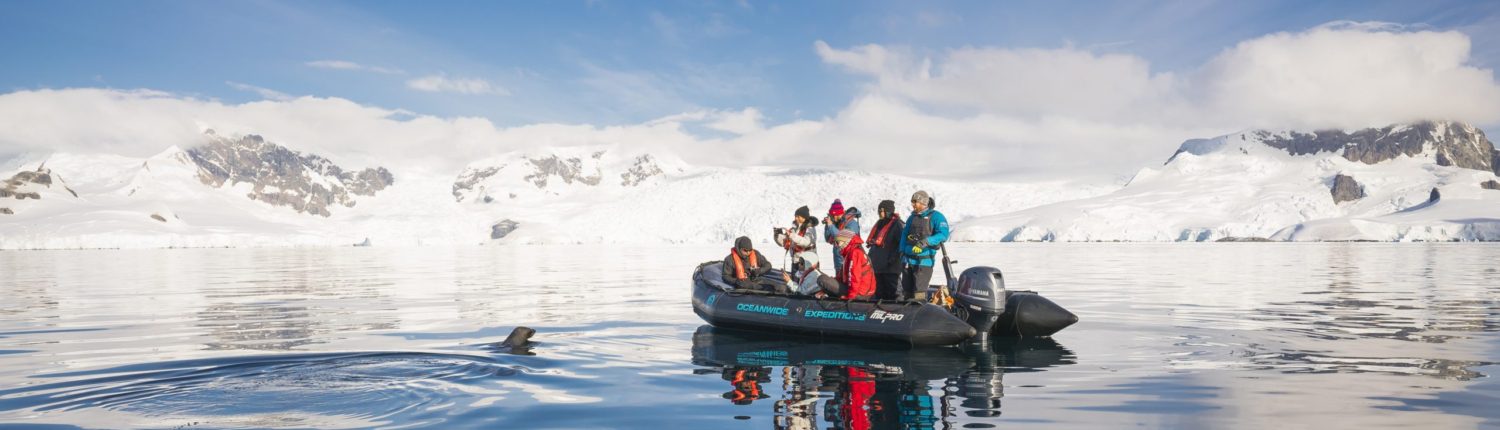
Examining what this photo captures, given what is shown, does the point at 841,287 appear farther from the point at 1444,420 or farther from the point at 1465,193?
the point at 1465,193

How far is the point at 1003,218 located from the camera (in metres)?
188

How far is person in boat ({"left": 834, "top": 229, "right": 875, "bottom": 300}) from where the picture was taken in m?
13.7

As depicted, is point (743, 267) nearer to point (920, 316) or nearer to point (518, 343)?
point (920, 316)

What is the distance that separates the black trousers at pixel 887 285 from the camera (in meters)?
13.8

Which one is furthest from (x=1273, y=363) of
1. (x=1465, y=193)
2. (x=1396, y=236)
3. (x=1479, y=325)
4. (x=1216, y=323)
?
(x=1465, y=193)

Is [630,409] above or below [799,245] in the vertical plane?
below

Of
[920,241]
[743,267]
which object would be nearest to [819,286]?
[920,241]

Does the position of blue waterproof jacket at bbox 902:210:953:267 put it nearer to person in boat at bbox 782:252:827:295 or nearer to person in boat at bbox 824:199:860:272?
person in boat at bbox 782:252:827:295

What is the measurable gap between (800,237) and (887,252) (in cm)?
191

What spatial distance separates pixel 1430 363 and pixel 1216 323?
5249 mm

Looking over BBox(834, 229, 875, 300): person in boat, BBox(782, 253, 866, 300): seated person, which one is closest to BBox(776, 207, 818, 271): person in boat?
BBox(782, 253, 866, 300): seated person

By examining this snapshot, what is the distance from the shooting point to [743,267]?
16469 millimetres

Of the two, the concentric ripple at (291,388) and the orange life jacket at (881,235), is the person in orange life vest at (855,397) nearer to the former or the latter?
the orange life jacket at (881,235)

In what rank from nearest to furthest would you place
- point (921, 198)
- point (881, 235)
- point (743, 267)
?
point (921, 198), point (881, 235), point (743, 267)
